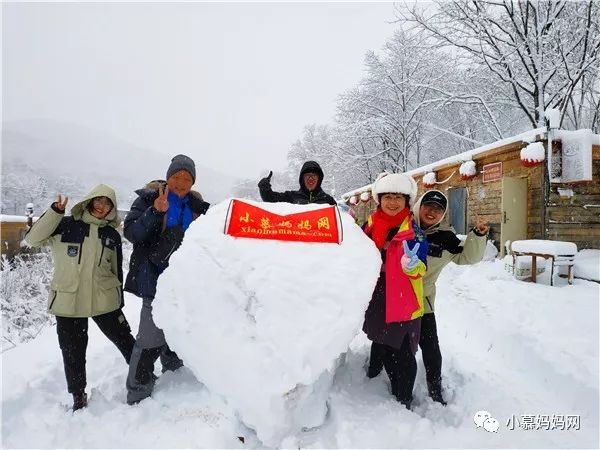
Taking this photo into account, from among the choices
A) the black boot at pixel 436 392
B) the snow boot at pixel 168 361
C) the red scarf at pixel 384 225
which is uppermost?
the red scarf at pixel 384 225

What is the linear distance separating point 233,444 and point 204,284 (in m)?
1.02

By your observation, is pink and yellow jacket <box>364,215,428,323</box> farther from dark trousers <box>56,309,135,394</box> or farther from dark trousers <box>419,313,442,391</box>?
dark trousers <box>56,309,135,394</box>

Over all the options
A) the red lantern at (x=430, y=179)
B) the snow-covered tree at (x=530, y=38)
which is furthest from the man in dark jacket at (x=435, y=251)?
the snow-covered tree at (x=530, y=38)

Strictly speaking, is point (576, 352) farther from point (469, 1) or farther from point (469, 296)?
point (469, 1)

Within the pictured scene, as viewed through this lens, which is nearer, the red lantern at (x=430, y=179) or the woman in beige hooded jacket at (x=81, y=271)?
the woman in beige hooded jacket at (x=81, y=271)

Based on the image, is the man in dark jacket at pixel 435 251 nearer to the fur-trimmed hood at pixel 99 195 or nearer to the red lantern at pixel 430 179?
the fur-trimmed hood at pixel 99 195

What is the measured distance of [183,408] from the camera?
2.68m

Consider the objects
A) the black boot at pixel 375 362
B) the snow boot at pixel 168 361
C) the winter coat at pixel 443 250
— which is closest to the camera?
the winter coat at pixel 443 250

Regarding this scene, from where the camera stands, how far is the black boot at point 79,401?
110 inches

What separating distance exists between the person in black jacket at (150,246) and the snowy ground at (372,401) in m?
0.26

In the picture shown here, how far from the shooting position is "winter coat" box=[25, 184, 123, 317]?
279cm

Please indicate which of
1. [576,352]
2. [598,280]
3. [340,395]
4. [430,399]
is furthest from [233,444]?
[598,280]

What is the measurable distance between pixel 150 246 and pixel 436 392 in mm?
2627

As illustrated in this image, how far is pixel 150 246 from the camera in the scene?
2.89 meters
